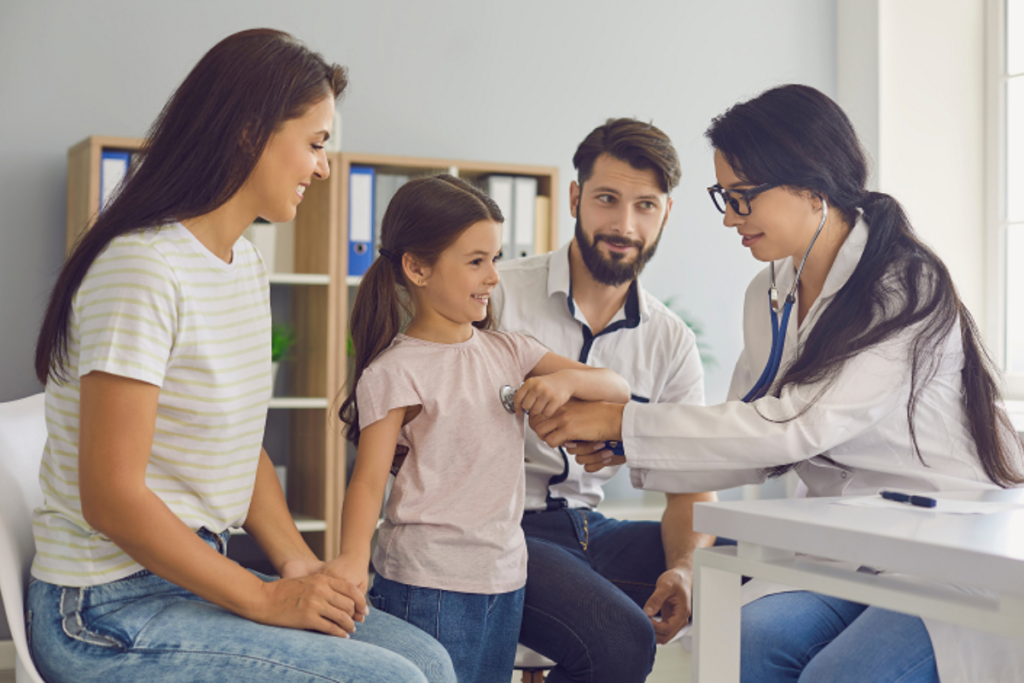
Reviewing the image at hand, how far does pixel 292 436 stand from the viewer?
3129 mm

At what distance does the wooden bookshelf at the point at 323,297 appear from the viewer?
280cm

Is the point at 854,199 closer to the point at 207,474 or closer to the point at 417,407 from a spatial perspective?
the point at 417,407

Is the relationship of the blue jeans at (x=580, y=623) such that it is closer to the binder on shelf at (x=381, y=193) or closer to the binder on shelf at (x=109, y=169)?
the binder on shelf at (x=381, y=193)

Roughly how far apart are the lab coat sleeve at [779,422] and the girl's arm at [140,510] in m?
0.59

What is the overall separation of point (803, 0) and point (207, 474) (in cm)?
361

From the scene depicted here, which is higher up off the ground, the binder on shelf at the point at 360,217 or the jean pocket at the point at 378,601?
the binder on shelf at the point at 360,217

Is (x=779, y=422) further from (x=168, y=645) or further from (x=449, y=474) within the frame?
(x=168, y=645)

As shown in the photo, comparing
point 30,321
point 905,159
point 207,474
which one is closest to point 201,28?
point 30,321

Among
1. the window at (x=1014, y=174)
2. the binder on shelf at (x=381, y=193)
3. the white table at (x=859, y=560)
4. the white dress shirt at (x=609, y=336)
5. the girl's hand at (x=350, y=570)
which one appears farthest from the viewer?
the window at (x=1014, y=174)

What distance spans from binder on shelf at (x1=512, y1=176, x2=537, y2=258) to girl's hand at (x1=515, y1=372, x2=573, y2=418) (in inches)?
62.3

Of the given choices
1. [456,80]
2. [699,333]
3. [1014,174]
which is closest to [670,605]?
[699,333]

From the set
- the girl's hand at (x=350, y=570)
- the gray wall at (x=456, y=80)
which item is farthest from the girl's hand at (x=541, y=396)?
the gray wall at (x=456, y=80)

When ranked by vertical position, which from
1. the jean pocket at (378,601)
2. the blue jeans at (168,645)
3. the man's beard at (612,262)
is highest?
the man's beard at (612,262)

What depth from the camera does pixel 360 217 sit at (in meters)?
2.86
